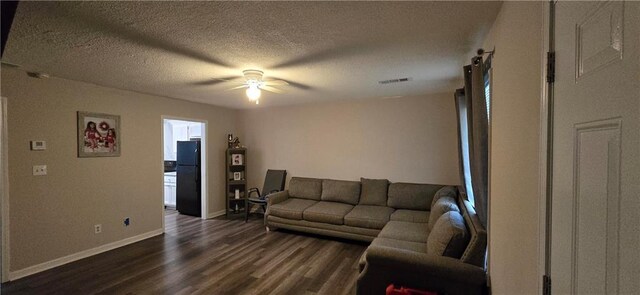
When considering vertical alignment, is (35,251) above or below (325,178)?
below

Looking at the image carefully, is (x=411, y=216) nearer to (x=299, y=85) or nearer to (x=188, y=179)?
(x=299, y=85)

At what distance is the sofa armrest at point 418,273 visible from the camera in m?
1.90

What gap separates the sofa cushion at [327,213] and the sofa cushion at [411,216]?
29.4 inches

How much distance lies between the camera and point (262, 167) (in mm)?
5441

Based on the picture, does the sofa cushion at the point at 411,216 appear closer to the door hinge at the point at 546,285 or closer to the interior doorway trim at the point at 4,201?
the door hinge at the point at 546,285

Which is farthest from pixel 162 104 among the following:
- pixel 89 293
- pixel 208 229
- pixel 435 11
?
pixel 435 11

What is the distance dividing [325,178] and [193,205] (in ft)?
9.28

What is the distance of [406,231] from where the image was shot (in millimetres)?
2982

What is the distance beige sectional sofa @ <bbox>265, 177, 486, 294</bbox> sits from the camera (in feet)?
6.42

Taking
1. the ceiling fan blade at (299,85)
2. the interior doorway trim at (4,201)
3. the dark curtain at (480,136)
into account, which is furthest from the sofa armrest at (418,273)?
the interior doorway trim at (4,201)

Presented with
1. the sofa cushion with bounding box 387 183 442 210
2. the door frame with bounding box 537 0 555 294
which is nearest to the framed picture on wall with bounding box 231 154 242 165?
the sofa cushion with bounding box 387 183 442 210

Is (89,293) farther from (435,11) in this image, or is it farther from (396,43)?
(435,11)

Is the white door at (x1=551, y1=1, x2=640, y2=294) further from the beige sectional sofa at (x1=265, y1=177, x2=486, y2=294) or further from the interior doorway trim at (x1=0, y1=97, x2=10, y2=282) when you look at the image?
the interior doorway trim at (x1=0, y1=97, x2=10, y2=282)

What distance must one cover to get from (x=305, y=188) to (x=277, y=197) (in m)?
0.55
